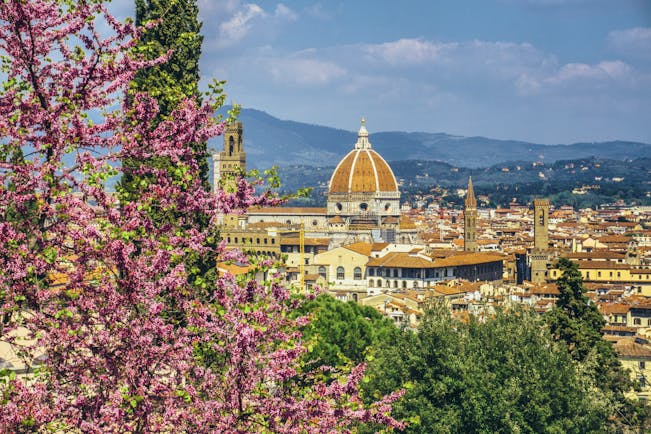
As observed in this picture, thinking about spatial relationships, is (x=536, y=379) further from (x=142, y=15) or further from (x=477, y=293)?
(x=477, y=293)

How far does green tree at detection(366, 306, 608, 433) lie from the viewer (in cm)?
2683

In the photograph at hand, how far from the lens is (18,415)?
34.4 feet

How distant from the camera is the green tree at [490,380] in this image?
26.8 m

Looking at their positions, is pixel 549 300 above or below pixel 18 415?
below

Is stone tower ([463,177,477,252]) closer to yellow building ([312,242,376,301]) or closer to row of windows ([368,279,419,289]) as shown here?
yellow building ([312,242,376,301])

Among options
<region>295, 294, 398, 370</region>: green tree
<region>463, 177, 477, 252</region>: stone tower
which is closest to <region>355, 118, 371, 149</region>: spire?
<region>463, 177, 477, 252</region>: stone tower

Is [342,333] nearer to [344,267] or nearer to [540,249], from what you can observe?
[344,267]

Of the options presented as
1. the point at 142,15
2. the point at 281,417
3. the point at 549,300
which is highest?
the point at 142,15

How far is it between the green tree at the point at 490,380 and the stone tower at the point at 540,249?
260 ft

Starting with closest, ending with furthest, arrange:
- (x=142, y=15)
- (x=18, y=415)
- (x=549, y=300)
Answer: (x=18, y=415) → (x=142, y=15) → (x=549, y=300)

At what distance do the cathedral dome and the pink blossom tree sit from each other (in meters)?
133

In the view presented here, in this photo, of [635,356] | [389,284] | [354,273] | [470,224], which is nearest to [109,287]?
[635,356]

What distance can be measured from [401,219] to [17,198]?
434 ft

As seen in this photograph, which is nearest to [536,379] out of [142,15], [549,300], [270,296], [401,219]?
[142,15]
